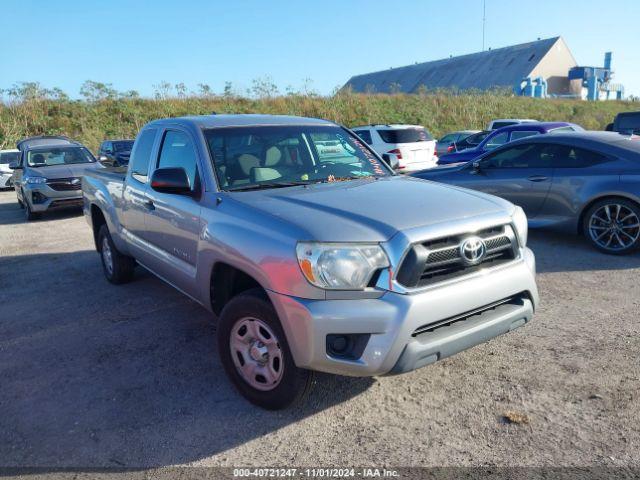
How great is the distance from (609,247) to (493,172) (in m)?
1.96

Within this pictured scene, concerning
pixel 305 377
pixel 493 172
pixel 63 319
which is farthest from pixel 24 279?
pixel 493 172

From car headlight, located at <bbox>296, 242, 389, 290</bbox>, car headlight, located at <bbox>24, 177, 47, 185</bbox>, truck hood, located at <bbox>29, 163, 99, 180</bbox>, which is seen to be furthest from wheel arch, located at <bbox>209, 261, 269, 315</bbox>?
car headlight, located at <bbox>24, 177, 47, 185</bbox>

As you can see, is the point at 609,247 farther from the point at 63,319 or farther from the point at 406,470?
the point at 63,319

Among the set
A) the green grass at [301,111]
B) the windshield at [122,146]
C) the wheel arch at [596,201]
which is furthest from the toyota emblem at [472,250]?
the green grass at [301,111]

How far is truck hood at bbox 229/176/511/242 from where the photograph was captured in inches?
113

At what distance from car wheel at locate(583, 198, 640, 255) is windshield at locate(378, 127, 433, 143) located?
29.0 feet

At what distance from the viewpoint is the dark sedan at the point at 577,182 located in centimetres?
644

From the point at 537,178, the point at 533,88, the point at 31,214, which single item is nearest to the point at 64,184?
the point at 31,214

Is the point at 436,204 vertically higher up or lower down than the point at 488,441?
higher up

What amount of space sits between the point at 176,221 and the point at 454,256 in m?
2.20

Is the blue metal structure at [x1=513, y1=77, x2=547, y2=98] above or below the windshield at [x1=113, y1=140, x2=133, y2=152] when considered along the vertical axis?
above

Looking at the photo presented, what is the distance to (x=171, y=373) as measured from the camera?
3855 mm

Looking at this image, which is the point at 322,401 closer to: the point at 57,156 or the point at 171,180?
the point at 171,180

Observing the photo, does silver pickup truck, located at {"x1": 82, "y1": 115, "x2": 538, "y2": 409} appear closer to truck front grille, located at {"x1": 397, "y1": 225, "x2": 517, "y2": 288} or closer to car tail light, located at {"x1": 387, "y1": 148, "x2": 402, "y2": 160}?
truck front grille, located at {"x1": 397, "y1": 225, "x2": 517, "y2": 288}
